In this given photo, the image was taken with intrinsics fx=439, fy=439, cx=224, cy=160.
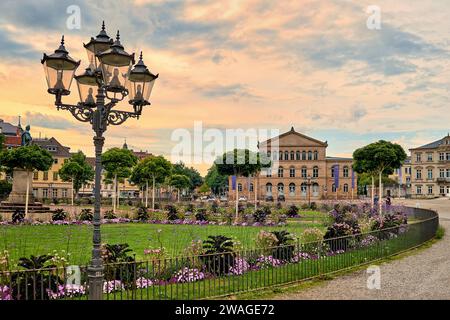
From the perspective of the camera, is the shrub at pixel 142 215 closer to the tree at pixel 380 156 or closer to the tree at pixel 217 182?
the tree at pixel 380 156

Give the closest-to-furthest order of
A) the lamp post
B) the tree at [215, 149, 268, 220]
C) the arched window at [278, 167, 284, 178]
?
1. the lamp post
2. the tree at [215, 149, 268, 220]
3. the arched window at [278, 167, 284, 178]

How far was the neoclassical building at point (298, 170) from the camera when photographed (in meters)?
78.9

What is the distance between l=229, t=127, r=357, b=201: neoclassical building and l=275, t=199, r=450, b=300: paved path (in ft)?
219

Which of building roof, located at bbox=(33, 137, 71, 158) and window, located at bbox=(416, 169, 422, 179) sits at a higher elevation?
building roof, located at bbox=(33, 137, 71, 158)

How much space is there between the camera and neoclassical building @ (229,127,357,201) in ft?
259

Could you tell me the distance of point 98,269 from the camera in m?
6.54

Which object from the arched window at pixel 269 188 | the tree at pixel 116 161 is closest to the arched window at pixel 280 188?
the arched window at pixel 269 188

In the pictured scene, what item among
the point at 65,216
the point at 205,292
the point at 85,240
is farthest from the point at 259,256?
the point at 65,216

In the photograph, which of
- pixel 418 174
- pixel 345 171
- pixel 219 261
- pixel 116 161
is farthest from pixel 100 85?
pixel 418 174

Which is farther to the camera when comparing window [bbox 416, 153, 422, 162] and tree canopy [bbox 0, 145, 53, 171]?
window [bbox 416, 153, 422, 162]

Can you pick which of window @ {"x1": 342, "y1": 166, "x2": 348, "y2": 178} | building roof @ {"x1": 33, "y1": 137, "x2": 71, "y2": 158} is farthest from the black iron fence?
building roof @ {"x1": 33, "y1": 137, "x2": 71, "y2": 158}

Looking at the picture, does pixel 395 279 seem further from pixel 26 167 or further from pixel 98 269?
pixel 26 167

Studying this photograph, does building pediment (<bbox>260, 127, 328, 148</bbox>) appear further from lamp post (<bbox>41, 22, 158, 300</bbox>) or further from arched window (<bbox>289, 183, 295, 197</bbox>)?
lamp post (<bbox>41, 22, 158, 300</bbox>)

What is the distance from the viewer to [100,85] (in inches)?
281
